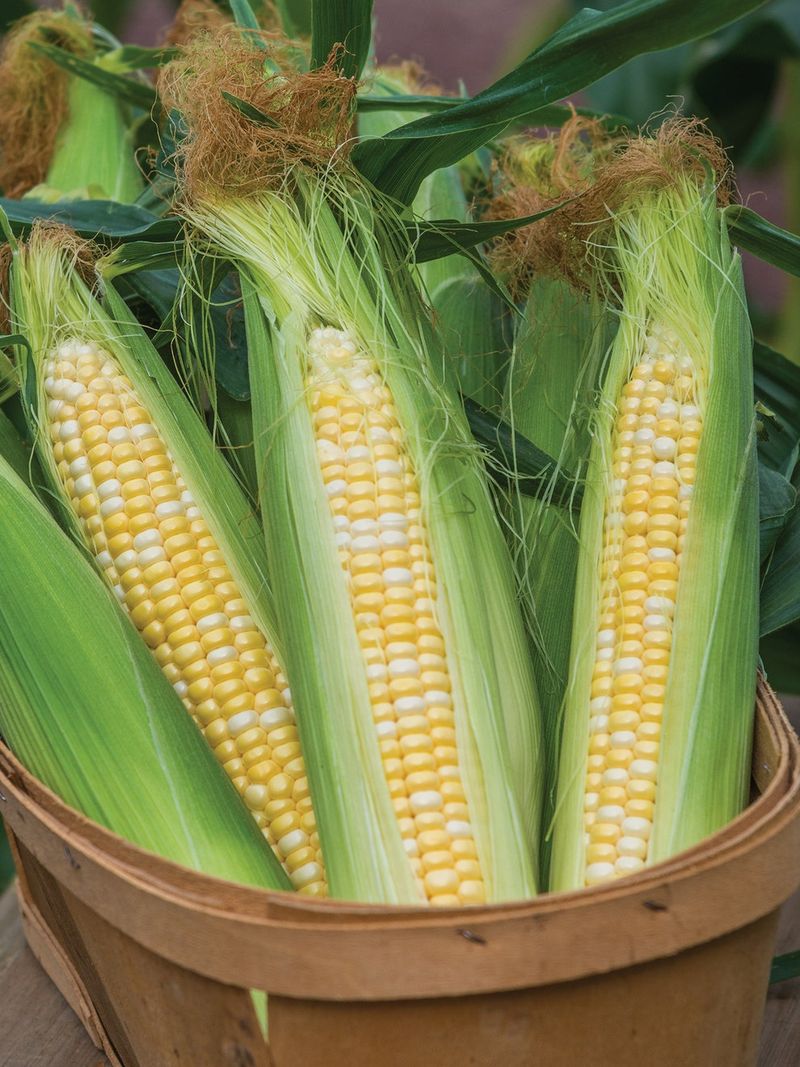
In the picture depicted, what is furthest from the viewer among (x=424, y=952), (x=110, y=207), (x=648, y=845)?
(x=110, y=207)

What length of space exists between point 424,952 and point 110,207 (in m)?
0.70

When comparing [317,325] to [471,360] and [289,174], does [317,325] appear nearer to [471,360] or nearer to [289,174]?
[289,174]

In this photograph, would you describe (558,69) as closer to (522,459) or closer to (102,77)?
(522,459)

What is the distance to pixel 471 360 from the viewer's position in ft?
3.14

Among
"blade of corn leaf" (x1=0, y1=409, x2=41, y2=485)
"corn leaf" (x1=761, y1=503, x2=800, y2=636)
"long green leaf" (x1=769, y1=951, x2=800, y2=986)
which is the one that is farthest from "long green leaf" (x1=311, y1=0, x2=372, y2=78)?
"long green leaf" (x1=769, y1=951, x2=800, y2=986)

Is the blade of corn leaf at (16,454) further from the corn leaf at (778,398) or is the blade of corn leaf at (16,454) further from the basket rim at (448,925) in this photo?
the corn leaf at (778,398)

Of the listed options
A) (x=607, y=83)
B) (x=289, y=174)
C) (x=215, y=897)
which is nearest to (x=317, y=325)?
(x=289, y=174)

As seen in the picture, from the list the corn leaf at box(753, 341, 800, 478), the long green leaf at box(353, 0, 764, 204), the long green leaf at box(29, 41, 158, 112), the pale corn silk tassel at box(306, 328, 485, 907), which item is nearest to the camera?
the pale corn silk tassel at box(306, 328, 485, 907)

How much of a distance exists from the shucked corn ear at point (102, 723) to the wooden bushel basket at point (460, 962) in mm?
49

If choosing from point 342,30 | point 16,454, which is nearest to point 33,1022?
point 16,454

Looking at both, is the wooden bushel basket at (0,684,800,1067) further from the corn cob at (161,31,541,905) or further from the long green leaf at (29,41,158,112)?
the long green leaf at (29,41,158,112)

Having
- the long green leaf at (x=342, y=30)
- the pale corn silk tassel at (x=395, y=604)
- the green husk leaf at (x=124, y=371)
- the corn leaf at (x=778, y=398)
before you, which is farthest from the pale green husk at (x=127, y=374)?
the corn leaf at (x=778, y=398)

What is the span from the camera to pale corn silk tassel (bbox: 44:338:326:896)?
26.0 inches

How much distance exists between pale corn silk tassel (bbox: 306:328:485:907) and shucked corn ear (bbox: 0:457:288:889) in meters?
0.10
